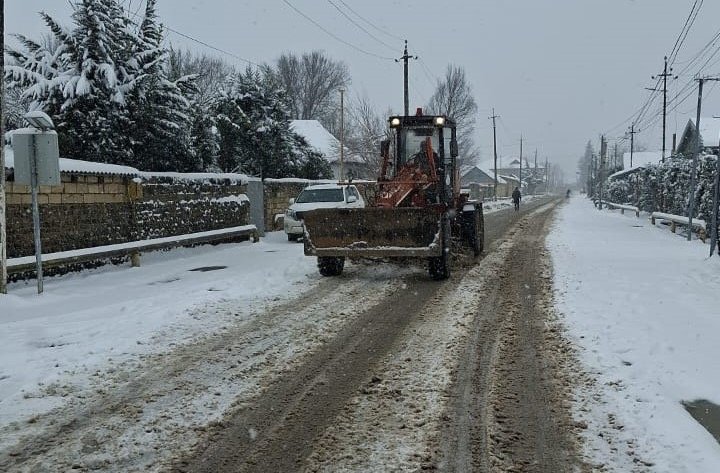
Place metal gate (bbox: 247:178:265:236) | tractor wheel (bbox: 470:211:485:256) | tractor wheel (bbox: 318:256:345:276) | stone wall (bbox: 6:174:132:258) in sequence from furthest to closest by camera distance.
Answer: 1. metal gate (bbox: 247:178:265:236)
2. tractor wheel (bbox: 470:211:485:256)
3. tractor wheel (bbox: 318:256:345:276)
4. stone wall (bbox: 6:174:132:258)

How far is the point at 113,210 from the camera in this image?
1194 centimetres

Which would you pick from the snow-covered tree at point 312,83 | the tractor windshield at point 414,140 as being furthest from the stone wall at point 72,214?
the snow-covered tree at point 312,83

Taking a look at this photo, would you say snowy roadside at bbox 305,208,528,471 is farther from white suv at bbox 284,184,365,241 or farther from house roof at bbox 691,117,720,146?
house roof at bbox 691,117,720,146

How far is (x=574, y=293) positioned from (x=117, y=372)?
6370 millimetres

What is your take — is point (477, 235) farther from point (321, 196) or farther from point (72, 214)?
point (72, 214)

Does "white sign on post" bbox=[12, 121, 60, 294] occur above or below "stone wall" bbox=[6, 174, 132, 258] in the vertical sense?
above

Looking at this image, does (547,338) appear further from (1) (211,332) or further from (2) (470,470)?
(1) (211,332)

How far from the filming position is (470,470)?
3.47 m

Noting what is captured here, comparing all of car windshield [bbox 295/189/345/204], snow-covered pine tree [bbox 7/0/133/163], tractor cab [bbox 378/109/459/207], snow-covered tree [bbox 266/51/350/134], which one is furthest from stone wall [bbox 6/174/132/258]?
snow-covered tree [bbox 266/51/350/134]

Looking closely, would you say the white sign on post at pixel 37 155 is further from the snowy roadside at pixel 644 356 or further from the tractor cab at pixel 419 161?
the snowy roadside at pixel 644 356

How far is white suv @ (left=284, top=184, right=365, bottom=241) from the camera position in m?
17.4

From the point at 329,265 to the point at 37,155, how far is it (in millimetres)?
4949

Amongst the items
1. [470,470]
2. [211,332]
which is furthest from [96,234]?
[470,470]

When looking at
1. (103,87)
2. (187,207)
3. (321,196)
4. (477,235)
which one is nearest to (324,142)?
(321,196)
